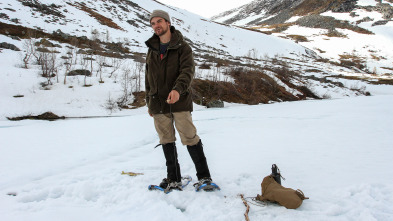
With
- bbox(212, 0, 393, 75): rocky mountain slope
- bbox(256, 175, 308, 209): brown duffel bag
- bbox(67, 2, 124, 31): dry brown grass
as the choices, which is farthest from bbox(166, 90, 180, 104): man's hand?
bbox(212, 0, 393, 75): rocky mountain slope

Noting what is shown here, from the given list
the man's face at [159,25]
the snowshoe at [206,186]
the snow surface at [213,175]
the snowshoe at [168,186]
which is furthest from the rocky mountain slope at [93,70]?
the snowshoe at [206,186]

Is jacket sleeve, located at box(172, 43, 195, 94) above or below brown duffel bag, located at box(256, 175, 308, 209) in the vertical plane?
above

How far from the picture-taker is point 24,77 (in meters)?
13.5

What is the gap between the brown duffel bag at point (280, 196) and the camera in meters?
1.94

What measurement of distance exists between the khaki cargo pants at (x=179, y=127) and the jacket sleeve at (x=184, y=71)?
29 centimetres

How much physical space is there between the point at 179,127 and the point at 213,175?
0.99 m

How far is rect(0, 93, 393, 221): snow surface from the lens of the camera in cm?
195

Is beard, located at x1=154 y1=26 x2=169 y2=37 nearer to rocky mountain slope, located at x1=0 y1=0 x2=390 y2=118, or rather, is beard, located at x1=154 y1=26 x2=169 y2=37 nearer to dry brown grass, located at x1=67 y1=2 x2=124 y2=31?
rocky mountain slope, located at x1=0 y1=0 x2=390 y2=118

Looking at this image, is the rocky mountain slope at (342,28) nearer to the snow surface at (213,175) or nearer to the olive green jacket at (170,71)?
the snow surface at (213,175)

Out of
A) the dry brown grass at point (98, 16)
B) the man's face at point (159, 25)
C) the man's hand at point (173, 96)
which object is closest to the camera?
the man's hand at point (173, 96)

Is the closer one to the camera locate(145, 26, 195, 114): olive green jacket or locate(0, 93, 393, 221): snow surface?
locate(0, 93, 393, 221): snow surface

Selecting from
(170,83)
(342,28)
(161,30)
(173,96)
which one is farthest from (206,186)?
(342,28)

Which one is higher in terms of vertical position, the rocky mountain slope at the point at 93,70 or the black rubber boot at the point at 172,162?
the rocky mountain slope at the point at 93,70

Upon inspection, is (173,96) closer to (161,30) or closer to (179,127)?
(179,127)
